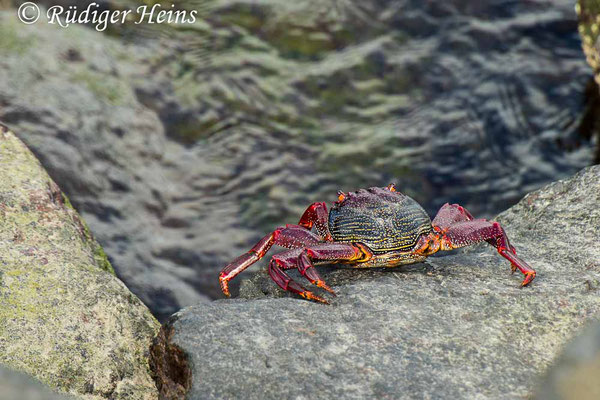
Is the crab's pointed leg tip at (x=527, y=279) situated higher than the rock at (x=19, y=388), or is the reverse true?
the rock at (x=19, y=388)

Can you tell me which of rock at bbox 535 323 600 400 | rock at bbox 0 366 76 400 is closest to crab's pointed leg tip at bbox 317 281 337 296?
rock at bbox 535 323 600 400

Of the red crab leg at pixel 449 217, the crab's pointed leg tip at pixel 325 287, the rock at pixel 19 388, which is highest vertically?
the rock at pixel 19 388

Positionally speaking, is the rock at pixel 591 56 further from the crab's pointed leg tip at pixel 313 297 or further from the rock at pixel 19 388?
the rock at pixel 19 388

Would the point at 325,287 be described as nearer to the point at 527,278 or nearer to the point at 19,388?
the point at 527,278

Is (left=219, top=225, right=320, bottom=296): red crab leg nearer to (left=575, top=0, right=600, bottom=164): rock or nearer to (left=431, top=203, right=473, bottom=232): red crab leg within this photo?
(left=431, top=203, right=473, bottom=232): red crab leg

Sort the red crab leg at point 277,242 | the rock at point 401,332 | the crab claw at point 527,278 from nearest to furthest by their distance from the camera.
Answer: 1. the rock at point 401,332
2. the crab claw at point 527,278
3. the red crab leg at point 277,242

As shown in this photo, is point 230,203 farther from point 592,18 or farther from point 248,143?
point 592,18

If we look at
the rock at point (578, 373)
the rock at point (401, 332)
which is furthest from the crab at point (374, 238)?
the rock at point (578, 373)
